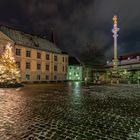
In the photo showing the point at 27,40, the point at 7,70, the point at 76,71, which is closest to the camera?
the point at 7,70

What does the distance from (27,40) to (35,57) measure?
5527 millimetres

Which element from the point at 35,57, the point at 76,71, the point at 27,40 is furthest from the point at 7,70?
the point at 76,71

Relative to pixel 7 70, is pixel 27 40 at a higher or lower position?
higher

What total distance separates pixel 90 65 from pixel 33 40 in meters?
36.8

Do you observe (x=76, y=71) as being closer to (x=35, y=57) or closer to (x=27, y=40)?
(x=35, y=57)

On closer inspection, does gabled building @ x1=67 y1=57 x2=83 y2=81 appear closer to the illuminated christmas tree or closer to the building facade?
the building facade

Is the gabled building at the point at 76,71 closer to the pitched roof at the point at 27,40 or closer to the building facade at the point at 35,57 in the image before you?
the building facade at the point at 35,57

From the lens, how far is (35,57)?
47688 millimetres

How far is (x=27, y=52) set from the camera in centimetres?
4553

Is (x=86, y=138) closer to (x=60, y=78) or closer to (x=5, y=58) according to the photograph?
(x=5, y=58)

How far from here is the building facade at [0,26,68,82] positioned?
42.7 m

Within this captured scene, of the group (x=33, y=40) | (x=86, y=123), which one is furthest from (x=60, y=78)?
(x=86, y=123)

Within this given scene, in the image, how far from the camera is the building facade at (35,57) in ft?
140

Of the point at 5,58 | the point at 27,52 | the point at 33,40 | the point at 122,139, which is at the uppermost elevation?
the point at 33,40
